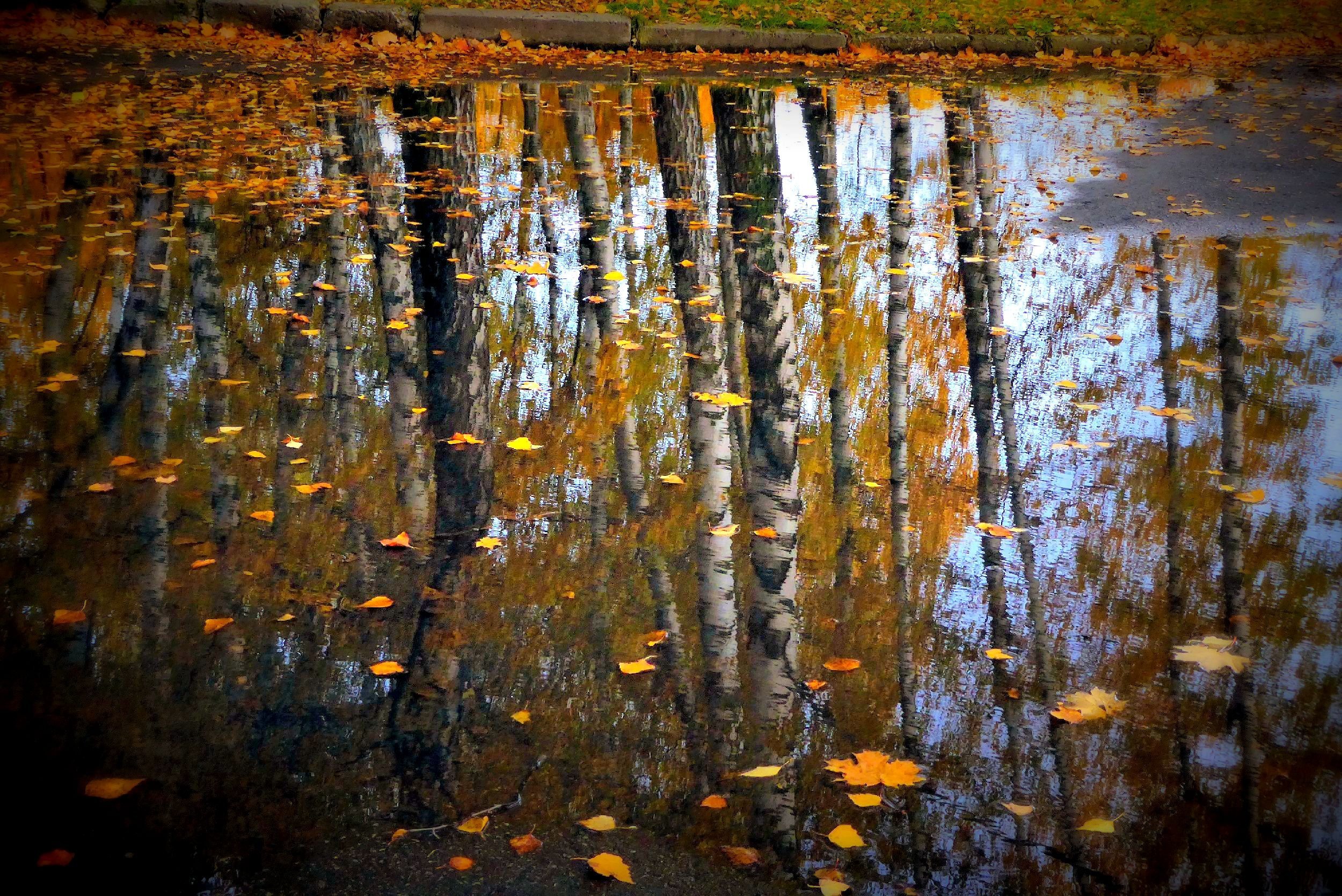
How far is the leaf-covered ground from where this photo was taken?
15.4 m

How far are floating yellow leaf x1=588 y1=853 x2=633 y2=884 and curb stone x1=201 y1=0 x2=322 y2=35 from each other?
537 inches

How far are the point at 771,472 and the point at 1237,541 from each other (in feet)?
5.51

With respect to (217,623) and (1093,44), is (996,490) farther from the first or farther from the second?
(1093,44)

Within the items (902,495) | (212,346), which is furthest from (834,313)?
(212,346)

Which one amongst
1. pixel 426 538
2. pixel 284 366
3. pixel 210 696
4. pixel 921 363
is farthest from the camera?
pixel 921 363

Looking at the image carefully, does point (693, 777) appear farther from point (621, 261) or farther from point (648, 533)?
point (621, 261)

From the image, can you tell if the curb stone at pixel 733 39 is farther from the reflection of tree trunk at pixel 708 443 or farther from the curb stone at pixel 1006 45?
the reflection of tree trunk at pixel 708 443

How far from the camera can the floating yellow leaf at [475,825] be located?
253cm

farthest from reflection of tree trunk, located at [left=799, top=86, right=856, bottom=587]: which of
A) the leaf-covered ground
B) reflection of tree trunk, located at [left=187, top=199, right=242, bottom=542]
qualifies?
the leaf-covered ground

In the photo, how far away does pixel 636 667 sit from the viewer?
3.16m

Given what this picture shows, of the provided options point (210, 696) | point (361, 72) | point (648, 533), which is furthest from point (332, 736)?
point (361, 72)

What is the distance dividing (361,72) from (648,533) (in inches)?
414

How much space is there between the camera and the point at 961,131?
1084 cm

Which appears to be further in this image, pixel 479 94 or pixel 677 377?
pixel 479 94
